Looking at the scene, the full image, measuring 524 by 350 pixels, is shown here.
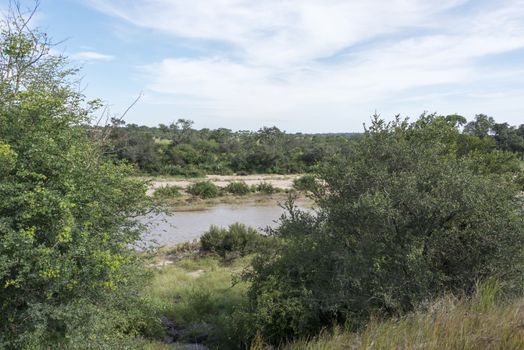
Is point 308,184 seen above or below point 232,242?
above

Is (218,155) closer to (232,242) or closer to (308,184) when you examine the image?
(232,242)

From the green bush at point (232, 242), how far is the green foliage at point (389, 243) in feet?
35.1

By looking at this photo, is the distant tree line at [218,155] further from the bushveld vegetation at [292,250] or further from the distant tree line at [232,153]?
the bushveld vegetation at [292,250]

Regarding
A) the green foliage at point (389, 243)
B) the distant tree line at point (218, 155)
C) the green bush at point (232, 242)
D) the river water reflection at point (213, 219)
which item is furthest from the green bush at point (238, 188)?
the green foliage at point (389, 243)

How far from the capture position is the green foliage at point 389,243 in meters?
7.12

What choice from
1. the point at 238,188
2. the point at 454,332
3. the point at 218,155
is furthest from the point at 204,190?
the point at 454,332

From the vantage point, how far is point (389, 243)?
24.6 ft

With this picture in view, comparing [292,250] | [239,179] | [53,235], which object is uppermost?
[53,235]

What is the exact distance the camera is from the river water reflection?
1161 inches

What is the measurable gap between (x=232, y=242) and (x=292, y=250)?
11.5 metres

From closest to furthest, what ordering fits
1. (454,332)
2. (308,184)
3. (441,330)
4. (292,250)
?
1. (454,332)
2. (441,330)
3. (292,250)
4. (308,184)

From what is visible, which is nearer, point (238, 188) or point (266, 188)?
point (238, 188)

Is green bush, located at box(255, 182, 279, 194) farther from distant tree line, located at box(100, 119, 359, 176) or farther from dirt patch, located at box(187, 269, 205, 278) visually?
dirt patch, located at box(187, 269, 205, 278)

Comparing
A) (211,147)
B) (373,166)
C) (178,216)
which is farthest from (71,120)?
(211,147)
